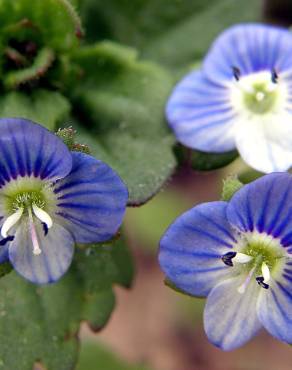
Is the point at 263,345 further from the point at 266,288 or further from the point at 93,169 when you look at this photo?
the point at 93,169

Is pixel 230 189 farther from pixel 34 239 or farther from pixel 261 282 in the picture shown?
pixel 34 239

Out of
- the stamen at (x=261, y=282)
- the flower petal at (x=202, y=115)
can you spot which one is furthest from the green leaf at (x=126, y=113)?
the stamen at (x=261, y=282)

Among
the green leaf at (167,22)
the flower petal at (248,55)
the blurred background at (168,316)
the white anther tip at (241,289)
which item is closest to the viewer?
the white anther tip at (241,289)

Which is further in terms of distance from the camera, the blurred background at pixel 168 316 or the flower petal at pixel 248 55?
the blurred background at pixel 168 316

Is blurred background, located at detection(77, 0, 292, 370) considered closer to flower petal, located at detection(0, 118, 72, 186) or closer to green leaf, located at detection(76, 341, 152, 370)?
green leaf, located at detection(76, 341, 152, 370)

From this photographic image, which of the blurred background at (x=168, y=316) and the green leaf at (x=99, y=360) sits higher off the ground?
the blurred background at (x=168, y=316)

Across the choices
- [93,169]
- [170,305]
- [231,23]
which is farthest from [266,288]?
[170,305]

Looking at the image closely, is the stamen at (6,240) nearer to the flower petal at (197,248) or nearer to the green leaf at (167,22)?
the flower petal at (197,248)

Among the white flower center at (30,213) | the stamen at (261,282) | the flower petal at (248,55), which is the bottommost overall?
the white flower center at (30,213)
